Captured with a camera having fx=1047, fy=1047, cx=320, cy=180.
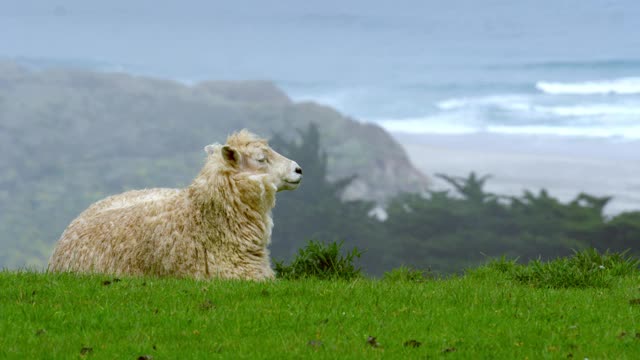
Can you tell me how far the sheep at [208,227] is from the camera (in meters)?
14.4

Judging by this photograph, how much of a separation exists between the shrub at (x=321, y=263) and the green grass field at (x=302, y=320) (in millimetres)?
1816

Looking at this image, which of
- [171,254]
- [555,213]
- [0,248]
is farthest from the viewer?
[0,248]

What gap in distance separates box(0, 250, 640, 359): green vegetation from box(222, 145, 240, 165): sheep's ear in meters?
2.05

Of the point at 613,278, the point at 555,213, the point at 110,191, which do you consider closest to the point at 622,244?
the point at 555,213

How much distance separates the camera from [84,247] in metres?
14.9

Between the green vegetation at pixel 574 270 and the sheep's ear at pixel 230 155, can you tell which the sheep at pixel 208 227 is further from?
the green vegetation at pixel 574 270

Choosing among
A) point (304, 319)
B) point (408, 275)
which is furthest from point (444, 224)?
point (304, 319)

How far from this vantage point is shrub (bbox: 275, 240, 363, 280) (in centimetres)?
1547

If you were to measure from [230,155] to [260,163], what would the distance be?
0.44 metres

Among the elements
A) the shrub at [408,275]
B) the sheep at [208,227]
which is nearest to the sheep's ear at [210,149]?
the sheep at [208,227]

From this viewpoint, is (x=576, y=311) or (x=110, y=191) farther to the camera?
(x=110, y=191)

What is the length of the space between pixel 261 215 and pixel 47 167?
72443mm

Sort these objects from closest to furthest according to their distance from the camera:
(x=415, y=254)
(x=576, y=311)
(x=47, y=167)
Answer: (x=576, y=311) → (x=415, y=254) → (x=47, y=167)

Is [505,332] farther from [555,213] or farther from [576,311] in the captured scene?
[555,213]
